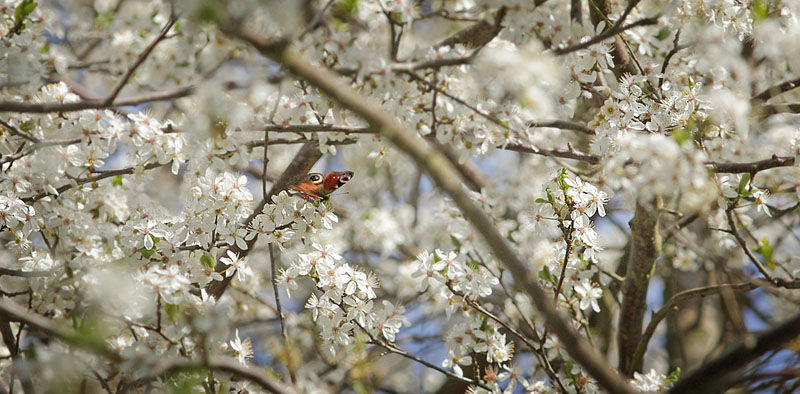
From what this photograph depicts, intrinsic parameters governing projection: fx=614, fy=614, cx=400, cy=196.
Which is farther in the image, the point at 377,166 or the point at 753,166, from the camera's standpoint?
the point at 377,166

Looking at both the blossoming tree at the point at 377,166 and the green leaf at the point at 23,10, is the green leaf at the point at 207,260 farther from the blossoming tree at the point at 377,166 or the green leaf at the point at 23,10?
the green leaf at the point at 23,10

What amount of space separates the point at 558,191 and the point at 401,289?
3014 mm

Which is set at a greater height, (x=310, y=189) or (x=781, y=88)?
(x=781, y=88)

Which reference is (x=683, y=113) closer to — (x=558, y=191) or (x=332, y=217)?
(x=558, y=191)

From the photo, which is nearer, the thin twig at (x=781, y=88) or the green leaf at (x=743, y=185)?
the green leaf at (x=743, y=185)

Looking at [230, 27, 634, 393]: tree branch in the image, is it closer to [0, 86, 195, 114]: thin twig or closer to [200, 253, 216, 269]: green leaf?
[0, 86, 195, 114]: thin twig

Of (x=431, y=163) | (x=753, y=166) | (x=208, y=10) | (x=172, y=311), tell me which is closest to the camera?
(x=208, y=10)

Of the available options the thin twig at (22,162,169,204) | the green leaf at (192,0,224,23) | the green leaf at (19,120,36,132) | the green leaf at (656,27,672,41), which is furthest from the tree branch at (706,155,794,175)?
the green leaf at (19,120,36,132)

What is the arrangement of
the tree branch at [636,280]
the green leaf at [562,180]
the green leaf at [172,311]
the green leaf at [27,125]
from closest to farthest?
the green leaf at [172,311], the green leaf at [562,180], the green leaf at [27,125], the tree branch at [636,280]

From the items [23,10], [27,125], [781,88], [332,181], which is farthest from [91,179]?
[781,88]

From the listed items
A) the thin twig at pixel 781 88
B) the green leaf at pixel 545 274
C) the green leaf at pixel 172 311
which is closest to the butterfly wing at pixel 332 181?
the green leaf at pixel 172 311

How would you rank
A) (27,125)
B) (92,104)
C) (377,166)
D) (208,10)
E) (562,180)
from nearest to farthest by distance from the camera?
1. (208,10)
2. (92,104)
3. (562,180)
4. (27,125)
5. (377,166)

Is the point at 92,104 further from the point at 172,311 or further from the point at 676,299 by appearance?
the point at 676,299

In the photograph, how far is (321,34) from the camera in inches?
81.6
